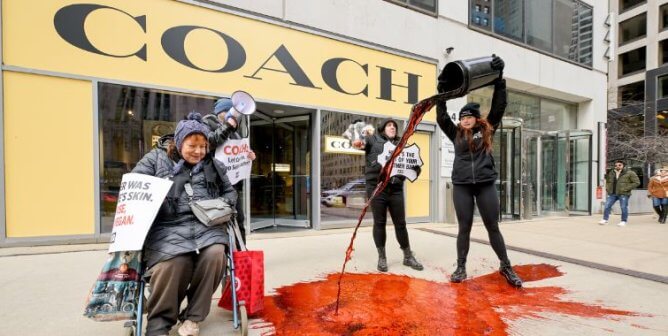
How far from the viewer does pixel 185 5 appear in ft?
19.4

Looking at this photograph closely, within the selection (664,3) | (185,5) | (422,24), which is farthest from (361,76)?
(664,3)

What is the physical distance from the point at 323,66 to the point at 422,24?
9.62 ft

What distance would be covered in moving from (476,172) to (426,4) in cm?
651

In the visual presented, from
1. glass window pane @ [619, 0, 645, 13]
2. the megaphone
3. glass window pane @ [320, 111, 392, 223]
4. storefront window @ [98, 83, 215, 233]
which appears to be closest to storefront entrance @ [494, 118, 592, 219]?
glass window pane @ [320, 111, 392, 223]

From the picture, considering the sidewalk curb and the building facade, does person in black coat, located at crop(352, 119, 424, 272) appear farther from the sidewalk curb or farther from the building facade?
the sidewalk curb

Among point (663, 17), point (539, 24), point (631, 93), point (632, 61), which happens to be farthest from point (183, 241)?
point (632, 61)

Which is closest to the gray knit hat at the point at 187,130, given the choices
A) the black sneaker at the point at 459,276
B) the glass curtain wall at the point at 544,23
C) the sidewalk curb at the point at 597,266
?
the black sneaker at the point at 459,276

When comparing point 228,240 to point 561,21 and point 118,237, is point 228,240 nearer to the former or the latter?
point 118,237

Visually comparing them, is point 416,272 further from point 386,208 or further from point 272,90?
point 272,90

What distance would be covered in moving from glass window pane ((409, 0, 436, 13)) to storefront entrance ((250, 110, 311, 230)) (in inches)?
152

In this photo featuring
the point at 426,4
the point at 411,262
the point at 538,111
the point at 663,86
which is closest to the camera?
the point at 411,262

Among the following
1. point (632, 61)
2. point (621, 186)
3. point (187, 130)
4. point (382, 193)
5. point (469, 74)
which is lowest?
point (621, 186)

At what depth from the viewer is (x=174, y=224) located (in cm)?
232

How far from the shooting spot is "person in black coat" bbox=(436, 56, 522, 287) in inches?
136
